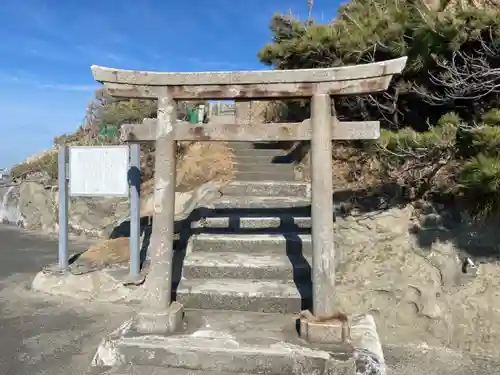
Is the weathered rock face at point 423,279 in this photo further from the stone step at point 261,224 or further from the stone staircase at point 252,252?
the stone staircase at point 252,252

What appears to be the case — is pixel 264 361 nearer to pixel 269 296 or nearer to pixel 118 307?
pixel 269 296

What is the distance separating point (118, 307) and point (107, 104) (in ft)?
36.4

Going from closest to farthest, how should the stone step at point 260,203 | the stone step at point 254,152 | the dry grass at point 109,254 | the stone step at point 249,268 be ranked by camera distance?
the stone step at point 249,268 → the dry grass at point 109,254 → the stone step at point 260,203 → the stone step at point 254,152

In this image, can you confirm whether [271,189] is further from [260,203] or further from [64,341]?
[64,341]

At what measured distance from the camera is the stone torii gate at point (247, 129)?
12.0ft

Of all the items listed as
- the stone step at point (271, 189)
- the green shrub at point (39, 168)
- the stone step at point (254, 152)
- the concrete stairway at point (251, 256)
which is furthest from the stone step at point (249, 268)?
the green shrub at point (39, 168)

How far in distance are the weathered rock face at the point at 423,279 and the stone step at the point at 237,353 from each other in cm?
176

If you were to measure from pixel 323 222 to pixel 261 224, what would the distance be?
8.12ft

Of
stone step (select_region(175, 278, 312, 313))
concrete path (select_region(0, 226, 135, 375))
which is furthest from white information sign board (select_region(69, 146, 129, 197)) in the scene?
stone step (select_region(175, 278, 312, 313))

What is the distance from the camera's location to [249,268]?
497 cm

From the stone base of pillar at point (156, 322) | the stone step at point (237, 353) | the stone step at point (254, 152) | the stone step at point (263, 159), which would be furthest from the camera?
the stone step at point (254, 152)

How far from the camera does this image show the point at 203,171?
28.2 ft

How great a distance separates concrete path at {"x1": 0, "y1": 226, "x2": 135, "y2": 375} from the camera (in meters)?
3.86

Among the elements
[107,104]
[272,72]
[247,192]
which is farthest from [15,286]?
[107,104]
